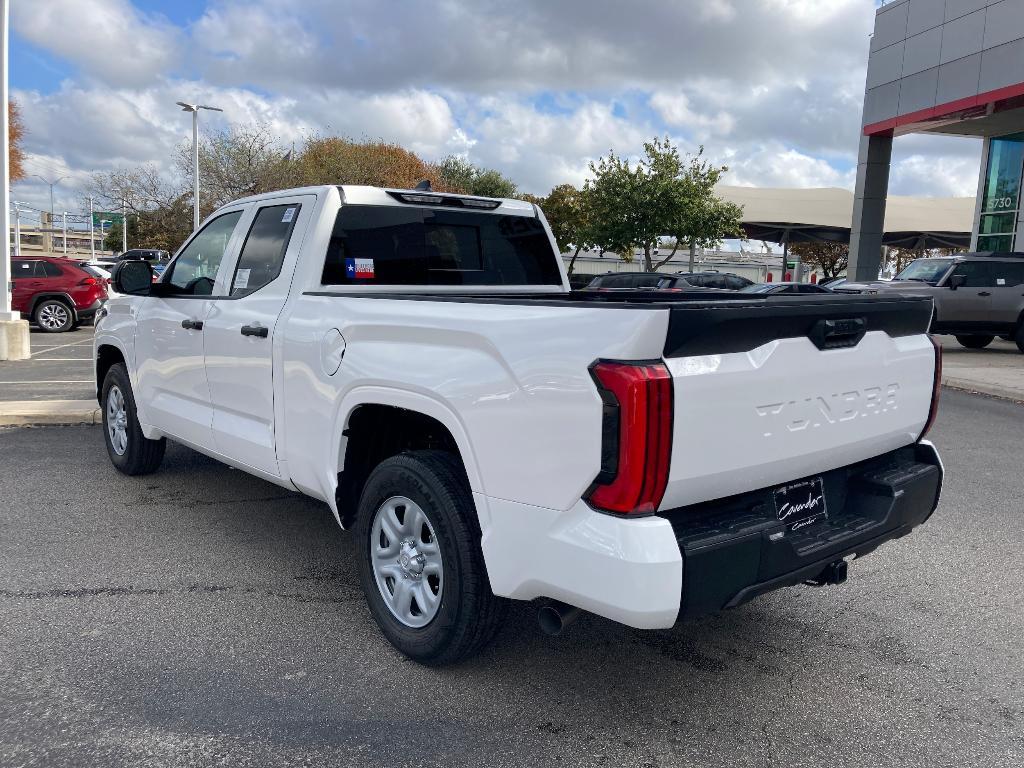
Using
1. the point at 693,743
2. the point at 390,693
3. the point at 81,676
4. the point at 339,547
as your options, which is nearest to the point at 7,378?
the point at 339,547

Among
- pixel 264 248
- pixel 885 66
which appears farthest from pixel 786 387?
pixel 885 66

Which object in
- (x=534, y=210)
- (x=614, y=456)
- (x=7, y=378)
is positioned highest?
(x=534, y=210)

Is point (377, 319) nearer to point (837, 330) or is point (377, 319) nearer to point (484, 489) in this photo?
point (484, 489)

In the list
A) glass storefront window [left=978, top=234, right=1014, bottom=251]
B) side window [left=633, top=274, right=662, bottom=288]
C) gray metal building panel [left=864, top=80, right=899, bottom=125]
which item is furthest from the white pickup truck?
gray metal building panel [left=864, top=80, right=899, bottom=125]

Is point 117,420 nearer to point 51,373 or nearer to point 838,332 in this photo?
point 838,332

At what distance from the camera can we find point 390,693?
3.11 m

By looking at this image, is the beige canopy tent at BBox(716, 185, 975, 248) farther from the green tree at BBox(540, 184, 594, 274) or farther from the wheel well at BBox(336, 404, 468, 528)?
the wheel well at BBox(336, 404, 468, 528)

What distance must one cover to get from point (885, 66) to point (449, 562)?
2612 centimetres

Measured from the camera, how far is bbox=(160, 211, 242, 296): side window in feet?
15.9

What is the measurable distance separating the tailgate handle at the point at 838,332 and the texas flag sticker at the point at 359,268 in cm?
232

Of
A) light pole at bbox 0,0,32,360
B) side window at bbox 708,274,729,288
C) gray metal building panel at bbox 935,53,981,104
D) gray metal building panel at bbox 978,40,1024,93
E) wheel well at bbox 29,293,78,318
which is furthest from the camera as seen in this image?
side window at bbox 708,274,729,288

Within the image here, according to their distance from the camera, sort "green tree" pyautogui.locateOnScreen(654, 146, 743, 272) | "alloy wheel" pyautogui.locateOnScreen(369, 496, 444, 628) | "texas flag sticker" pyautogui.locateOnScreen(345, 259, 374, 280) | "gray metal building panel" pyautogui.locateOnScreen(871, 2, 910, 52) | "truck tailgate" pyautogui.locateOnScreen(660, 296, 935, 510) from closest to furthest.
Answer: "truck tailgate" pyautogui.locateOnScreen(660, 296, 935, 510), "alloy wheel" pyautogui.locateOnScreen(369, 496, 444, 628), "texas flag sticker" pyautogui.locateOnScreen(345, 259, 374, 280), "gray metal building panel" pyautogui.locateOnScreen(871, 2, 910, 52), "green tree" pyautogui.locateOnScreen(654, 146, 743, 272)

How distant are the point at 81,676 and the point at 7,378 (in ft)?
30.7

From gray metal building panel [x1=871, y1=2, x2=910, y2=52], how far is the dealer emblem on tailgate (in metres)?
24.7
